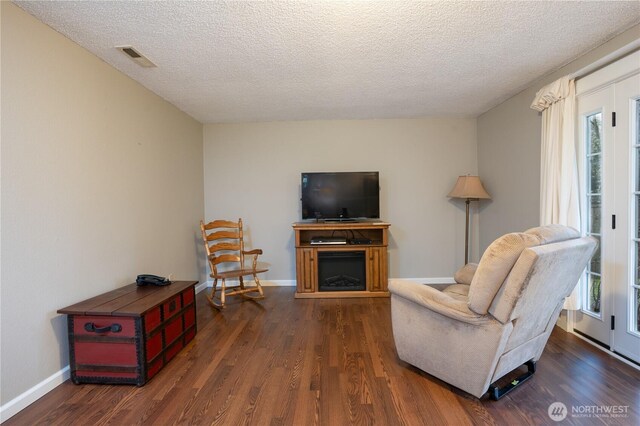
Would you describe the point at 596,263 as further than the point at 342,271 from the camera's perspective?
No

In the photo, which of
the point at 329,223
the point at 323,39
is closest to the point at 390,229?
the point at 329,223

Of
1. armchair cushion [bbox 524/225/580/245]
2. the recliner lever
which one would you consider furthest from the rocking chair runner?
armchair cushion [bbox 524/225/580/245]

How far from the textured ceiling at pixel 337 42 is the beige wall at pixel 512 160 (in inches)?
5.2

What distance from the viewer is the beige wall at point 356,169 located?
4.38 meters

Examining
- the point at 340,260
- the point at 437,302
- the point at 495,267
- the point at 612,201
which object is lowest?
the point at 340,260

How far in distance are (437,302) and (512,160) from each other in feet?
8.37

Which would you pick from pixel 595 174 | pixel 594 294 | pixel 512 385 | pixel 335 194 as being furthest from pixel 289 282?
pixel 595 174

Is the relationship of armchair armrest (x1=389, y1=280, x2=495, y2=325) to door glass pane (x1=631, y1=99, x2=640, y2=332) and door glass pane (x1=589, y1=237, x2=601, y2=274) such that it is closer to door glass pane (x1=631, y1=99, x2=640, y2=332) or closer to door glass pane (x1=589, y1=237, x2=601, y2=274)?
door glass pane (x1=631, y1=99, x2=640, y2=332)

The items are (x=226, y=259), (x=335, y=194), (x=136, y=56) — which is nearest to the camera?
(x=136, y=56)

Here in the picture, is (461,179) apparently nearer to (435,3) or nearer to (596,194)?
(596,194)

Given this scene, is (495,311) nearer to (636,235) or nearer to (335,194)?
(636,235)

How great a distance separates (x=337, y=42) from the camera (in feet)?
7.36

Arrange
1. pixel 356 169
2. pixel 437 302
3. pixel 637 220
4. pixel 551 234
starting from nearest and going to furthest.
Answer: pixel 551 234 < pixel 437 302 < pixel 637 220 < pixel 356 169

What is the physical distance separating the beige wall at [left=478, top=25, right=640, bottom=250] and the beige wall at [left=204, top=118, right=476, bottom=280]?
0.32m
